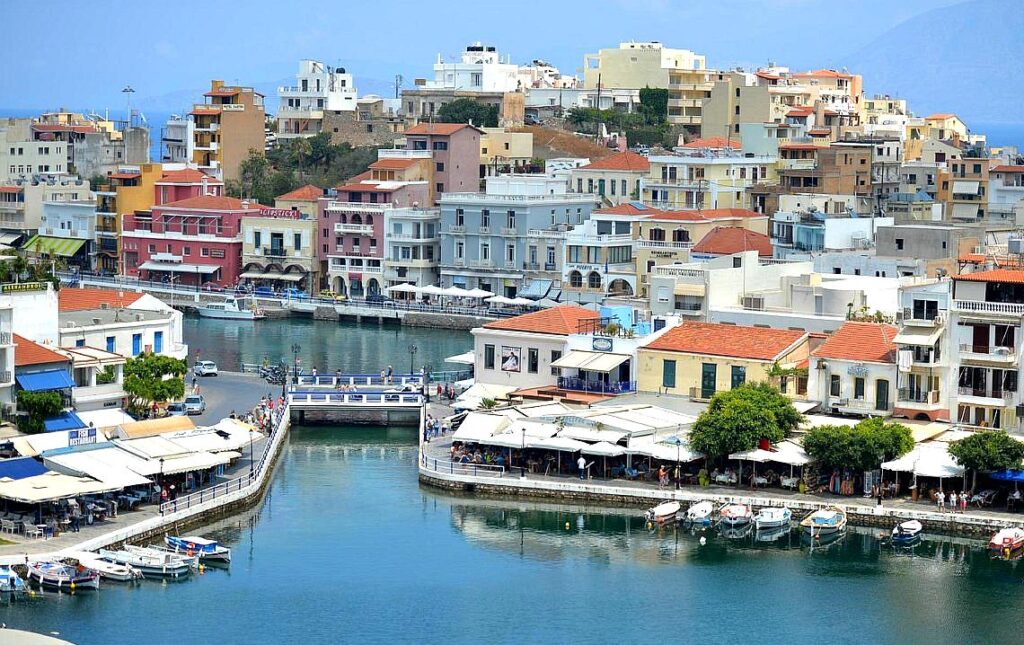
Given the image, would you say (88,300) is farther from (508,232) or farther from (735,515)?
(508,232)

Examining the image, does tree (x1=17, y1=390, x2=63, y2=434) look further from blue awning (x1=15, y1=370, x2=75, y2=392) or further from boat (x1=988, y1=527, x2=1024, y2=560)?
boat (x1=988, y1=527, x2=1024, y2=560)

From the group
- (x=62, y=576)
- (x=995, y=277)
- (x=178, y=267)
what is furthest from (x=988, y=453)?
(x=178, y=267)

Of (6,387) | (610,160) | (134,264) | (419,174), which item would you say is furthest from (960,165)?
(6,387)

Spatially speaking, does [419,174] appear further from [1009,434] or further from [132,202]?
[1009,434]

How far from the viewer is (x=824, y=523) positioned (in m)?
46.6

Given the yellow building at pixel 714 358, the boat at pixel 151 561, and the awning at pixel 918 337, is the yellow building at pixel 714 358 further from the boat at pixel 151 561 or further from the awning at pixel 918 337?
the boat at pixel 151 561

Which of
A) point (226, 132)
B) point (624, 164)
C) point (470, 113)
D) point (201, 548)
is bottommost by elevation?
point (201, 548)

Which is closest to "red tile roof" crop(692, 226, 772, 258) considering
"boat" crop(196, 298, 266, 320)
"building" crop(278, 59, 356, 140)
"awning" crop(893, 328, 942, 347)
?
"boat" crop(196, 298, 266, 320)

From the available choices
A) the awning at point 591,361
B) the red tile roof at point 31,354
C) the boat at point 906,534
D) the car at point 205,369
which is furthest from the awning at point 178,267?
the boat at point 906,534

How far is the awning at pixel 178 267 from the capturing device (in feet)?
315

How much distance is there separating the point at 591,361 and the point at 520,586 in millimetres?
13388

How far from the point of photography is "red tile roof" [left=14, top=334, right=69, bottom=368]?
5166cm

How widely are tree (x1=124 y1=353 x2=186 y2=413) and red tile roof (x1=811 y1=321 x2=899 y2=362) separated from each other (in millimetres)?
16037

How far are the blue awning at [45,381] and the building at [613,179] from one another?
42950 mm
